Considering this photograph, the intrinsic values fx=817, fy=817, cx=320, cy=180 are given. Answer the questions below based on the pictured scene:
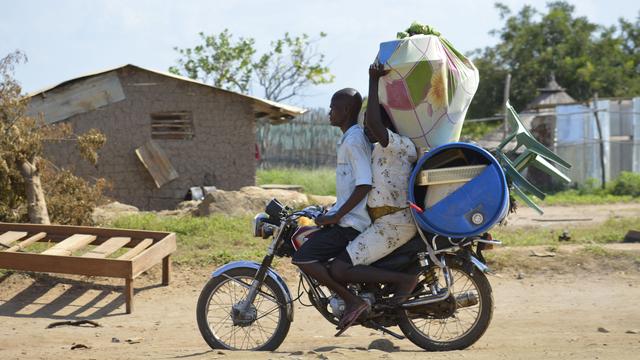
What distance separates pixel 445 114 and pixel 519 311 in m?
3.02

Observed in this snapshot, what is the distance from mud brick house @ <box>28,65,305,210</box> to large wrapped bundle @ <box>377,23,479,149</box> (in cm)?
1153

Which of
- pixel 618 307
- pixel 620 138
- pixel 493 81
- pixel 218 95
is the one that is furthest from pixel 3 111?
pixel 493 81

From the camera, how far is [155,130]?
1622 centimetres

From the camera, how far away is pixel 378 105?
4.87 metres

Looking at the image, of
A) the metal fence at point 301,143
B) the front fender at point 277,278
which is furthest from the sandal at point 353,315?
the metal fence at point 301,143

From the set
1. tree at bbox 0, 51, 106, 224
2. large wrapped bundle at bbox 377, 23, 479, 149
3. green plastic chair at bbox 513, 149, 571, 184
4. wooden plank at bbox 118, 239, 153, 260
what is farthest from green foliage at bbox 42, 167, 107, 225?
green plastic chair at bbox 513, 149, 571, 184

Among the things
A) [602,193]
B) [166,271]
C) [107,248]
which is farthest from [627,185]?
[107,248]

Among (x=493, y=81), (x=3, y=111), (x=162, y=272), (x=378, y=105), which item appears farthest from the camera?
(x=493, y=81)

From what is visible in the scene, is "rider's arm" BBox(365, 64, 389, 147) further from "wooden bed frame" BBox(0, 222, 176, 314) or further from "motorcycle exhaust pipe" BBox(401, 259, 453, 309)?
"wooden bed frame" BBox(0, 222, 176, 314)

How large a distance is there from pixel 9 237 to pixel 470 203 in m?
5.77

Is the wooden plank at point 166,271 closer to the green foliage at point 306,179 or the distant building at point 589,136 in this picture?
the green foliage at point 306,179

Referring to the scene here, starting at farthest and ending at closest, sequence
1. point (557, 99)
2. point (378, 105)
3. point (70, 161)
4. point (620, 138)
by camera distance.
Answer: point (557, 99) < point (620, 138) < point (70, 161) < point (378, 105)

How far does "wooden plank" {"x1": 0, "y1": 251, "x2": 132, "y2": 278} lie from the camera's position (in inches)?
292

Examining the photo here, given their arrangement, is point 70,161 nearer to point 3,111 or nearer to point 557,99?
point 3,111
